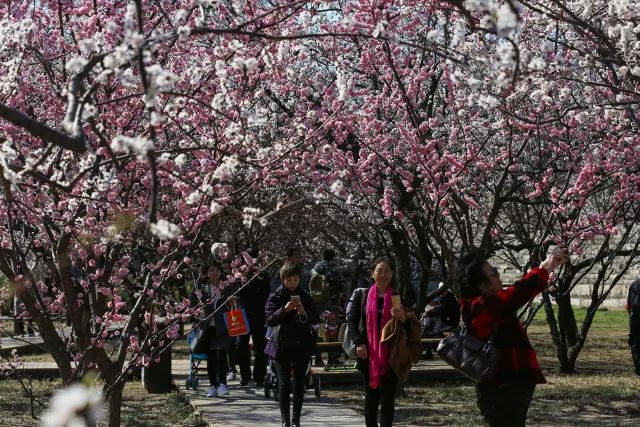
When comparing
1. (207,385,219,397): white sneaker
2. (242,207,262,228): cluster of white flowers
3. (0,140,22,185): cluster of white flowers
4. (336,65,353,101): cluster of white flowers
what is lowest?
(207,385,219,397): white sneaker

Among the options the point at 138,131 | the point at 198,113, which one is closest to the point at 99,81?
the point at 198,113

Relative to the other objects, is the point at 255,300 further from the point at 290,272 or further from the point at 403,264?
the point at 290,272

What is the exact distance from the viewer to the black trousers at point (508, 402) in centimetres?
604

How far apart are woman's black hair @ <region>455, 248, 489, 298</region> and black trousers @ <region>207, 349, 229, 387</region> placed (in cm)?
555

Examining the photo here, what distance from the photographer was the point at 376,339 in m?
7.63

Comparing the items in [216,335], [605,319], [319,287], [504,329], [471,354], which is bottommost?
[471,354]

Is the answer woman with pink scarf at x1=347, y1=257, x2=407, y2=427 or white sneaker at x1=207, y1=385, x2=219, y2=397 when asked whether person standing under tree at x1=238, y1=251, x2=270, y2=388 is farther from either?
woman with pink scarf at x1=347, y1=257, x2=407, y2=427

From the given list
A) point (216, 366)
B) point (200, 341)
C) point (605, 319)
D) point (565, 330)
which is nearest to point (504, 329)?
point (216, 366)

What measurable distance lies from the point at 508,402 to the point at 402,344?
1.59 m

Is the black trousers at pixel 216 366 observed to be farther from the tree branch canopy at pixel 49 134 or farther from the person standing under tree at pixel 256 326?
the tree branch canopy at pixel 49 134

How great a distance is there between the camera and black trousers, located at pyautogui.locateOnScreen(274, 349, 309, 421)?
27.5ft

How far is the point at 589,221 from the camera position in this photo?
38.1ft

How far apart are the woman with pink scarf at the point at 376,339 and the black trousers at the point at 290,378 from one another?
2.54 feet

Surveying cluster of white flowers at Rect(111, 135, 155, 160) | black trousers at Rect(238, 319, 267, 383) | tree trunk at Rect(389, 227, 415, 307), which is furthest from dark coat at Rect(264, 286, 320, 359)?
cluster of white flowers at Rect(111, 135, 155, 160)
